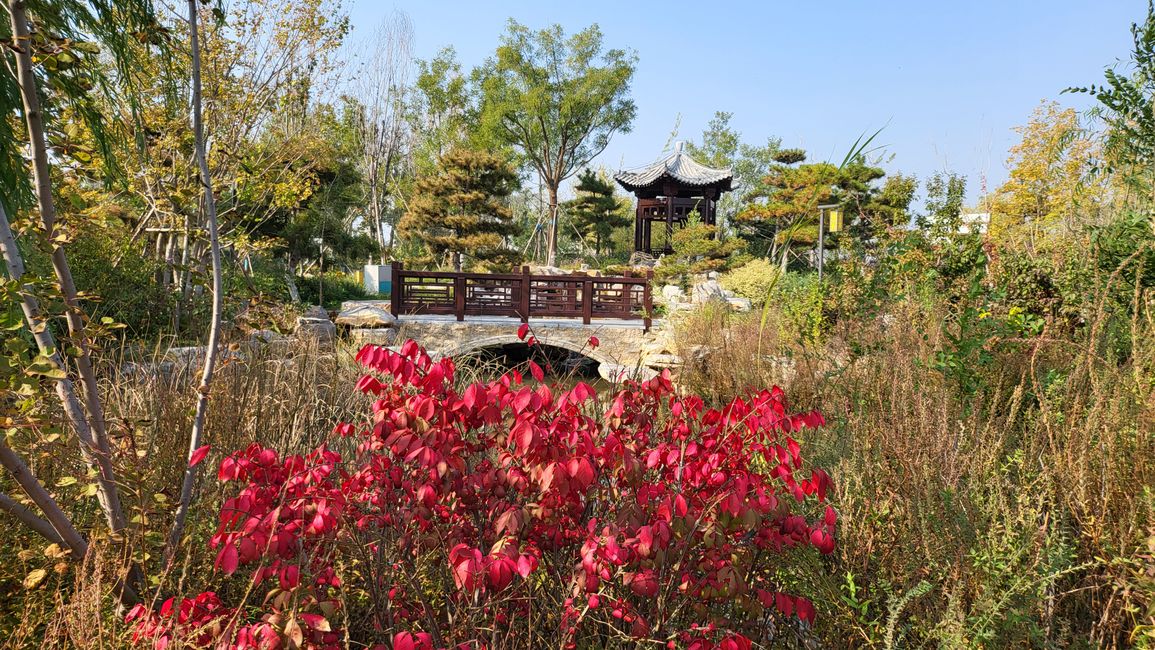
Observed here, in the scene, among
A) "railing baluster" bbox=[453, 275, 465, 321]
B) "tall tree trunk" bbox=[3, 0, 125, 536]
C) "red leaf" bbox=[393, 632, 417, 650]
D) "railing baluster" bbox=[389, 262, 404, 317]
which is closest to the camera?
"red leaf" bbox=[393, 632, 417, 650]

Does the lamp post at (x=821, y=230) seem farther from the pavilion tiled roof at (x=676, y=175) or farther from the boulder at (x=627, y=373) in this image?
the pavilion tiled roof at (x=676, y=175)

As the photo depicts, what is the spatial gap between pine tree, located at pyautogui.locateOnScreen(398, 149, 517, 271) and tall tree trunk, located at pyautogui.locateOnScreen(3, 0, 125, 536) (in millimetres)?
17341

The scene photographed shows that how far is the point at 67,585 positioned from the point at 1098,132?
21.8 ft

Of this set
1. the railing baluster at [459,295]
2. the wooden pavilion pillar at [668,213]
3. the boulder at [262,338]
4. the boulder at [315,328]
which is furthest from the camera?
the wooden pavilion pillar at [668,213]

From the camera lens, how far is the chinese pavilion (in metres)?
25.2

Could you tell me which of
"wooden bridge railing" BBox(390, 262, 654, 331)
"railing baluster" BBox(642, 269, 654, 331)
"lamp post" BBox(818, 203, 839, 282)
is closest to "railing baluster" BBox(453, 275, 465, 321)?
"wooden bridge railing" BBox(390, 262, 654, 331)

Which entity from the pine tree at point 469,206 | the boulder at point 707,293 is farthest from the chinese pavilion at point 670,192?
the boulder at point 707,293

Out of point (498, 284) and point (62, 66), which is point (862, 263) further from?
point (498, 284)

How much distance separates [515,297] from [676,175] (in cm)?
1420

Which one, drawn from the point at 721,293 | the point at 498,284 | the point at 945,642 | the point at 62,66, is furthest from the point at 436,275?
the point at 945,642

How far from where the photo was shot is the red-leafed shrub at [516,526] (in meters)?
1.39

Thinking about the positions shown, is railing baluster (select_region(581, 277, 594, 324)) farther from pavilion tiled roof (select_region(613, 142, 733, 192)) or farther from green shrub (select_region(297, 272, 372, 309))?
pavilion tiled roof (select_region(613, 142, 733, 192))

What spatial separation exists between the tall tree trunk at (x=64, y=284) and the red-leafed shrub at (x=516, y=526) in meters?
0.55

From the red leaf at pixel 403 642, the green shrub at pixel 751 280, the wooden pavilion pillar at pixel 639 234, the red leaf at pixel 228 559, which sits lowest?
the red leaf at pixel 403 642
